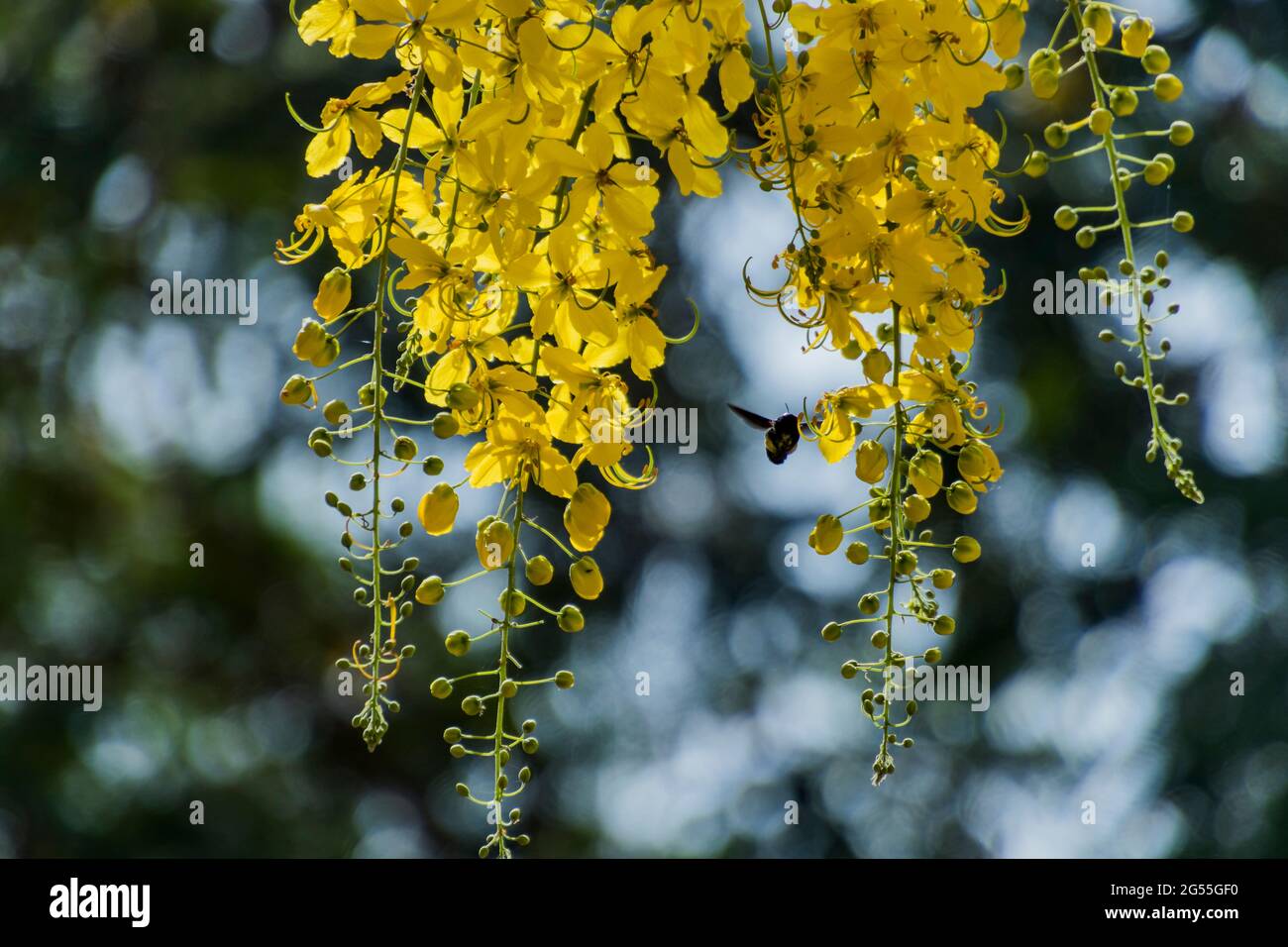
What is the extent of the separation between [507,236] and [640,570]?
2648 mm

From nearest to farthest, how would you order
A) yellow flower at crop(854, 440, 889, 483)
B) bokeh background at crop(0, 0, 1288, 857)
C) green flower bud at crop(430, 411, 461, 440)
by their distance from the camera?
1. green flower bud at crop(430, 411, 461, 440)
2. yellow flower at crop(854, 440, 889, 483)
3. bokeh background at crop(0, 0, 1288, 857)

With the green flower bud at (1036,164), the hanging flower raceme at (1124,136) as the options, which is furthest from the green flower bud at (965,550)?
the green flower bud at (1036,164)

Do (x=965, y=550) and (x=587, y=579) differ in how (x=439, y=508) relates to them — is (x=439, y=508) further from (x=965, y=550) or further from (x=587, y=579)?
(x=965, y=550)

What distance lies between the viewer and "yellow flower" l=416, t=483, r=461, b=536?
74cm

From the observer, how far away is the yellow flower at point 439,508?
743 mm

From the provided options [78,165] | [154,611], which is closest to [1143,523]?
[154,611]

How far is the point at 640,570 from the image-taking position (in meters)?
3.37

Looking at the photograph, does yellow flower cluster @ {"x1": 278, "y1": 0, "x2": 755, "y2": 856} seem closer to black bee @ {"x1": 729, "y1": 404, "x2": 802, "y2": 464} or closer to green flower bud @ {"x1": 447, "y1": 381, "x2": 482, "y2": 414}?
green flower bud @ {"x1": 447, "y1": 381, "x2": 482, "y2": 414}

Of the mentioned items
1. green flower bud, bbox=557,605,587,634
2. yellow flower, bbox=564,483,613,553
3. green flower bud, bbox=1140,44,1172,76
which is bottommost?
green flower bud, bbox=557,605,587,634

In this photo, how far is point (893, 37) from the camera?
2.49 feet

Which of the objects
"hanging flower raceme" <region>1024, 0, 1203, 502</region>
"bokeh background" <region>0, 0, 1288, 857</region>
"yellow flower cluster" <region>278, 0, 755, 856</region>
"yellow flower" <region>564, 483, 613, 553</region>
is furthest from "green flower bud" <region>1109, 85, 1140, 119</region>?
"bokeh background" <region>0, 0, 1288, 857</region>

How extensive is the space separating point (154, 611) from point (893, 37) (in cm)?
293
